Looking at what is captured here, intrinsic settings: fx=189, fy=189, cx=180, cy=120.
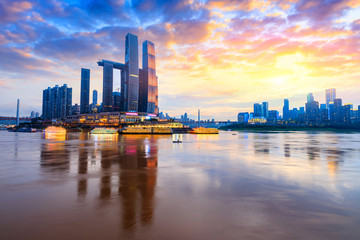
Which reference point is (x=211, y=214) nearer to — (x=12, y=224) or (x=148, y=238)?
(x=148, y=238)

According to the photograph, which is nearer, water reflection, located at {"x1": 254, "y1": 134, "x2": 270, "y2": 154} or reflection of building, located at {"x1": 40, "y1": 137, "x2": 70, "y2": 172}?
reflection of building, located at {"x1": 40, "y1": 137, "x2": 70, "y2": 172}

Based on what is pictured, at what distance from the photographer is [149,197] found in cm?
1159

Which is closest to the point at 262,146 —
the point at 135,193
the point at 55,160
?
the point at 135,193

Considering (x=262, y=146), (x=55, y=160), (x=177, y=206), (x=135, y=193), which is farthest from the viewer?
(x=262, y=146)

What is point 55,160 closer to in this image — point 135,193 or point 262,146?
point 135,193

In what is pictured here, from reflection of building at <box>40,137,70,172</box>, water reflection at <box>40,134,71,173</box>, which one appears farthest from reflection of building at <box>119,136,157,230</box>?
reflection of building at <box>40,137,70,172</box>

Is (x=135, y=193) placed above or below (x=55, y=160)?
above

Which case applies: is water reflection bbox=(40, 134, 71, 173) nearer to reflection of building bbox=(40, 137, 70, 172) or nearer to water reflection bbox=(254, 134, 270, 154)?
reflection of building bbox=(40, 137, 70, 172)

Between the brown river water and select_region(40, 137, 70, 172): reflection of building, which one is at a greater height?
the brown river water

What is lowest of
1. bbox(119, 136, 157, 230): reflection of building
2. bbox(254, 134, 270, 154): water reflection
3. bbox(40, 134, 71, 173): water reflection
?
bbox(254, 134, 270, 154): water reflection

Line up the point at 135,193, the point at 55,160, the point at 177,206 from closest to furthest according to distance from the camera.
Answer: the point at 177,206 → the point at 135,193 → the point at 55,160

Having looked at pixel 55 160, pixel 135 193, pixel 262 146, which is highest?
pixel 135 193

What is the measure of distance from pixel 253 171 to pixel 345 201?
856 cm

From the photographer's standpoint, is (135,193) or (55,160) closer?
(135,193)
